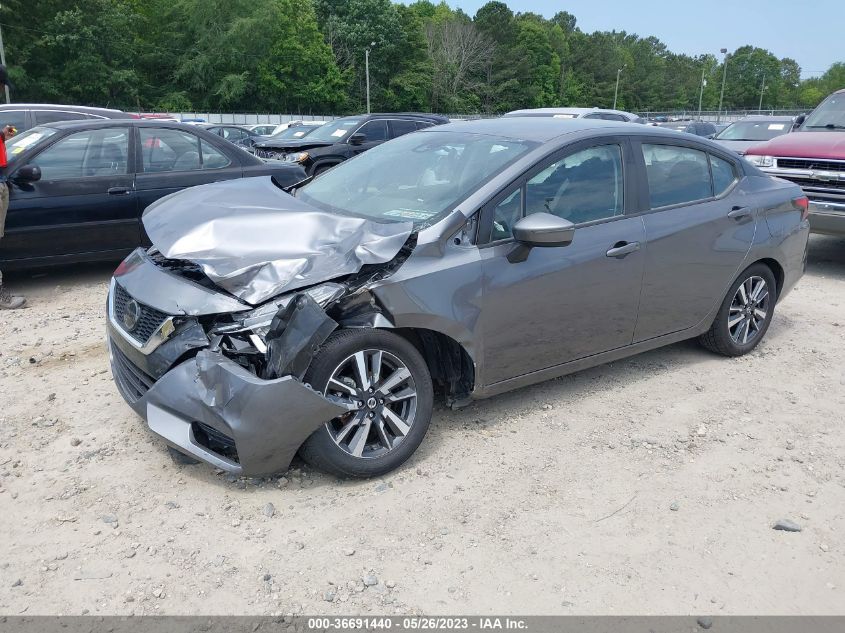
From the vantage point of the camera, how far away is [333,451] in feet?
10.8

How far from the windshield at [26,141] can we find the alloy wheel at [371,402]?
196 inches

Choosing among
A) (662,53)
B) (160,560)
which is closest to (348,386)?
(160,560)

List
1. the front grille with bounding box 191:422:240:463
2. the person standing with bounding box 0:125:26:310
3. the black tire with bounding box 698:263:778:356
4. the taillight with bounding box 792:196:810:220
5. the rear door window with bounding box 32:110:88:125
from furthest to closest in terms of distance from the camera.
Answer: the rear door window with bounding box 32:110:88:125 → the person standing with bounding box 0:125:26:310 → the taillight with bounding box 792:196:810:220 → the black tire with bounding box 698:263:778:356 → the front grille with bounding box 191:422:240:463

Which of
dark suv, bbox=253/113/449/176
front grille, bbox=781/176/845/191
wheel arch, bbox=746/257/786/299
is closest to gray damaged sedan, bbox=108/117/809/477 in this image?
wheel arch, bbox=746/257/786/299

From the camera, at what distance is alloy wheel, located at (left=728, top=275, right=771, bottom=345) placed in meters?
5.18

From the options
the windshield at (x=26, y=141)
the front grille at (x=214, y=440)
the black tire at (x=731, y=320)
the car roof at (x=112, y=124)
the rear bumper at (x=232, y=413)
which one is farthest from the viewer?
the car roof at (x=112, y=124)

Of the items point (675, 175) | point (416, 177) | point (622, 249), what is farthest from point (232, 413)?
point (675, 175)

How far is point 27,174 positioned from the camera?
6.34 metres

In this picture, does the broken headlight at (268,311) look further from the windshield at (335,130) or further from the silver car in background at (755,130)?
the silver car in background at (755,130)

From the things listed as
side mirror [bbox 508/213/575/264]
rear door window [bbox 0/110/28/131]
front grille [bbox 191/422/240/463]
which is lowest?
front grille [bbox 191/422/240/463]

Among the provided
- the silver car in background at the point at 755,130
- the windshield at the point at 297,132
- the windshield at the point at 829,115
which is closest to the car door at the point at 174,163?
the windshield at the point at 297,132

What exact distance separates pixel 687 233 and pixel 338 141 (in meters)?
8.95

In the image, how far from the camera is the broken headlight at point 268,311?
3.19m

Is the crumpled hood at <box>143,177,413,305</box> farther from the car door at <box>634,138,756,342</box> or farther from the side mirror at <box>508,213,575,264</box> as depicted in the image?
the car door at <box>634,138,756,342</box>
